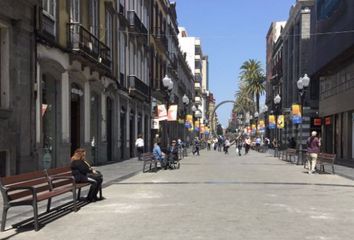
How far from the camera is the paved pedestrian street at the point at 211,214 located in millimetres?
9320

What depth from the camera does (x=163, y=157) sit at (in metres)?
27.2

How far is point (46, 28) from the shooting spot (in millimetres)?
20922

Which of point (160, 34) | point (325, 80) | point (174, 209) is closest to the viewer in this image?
point (174, 209)

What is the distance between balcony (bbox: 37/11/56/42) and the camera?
19.5 metres

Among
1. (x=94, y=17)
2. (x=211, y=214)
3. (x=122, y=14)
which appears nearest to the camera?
(x=211, y=214)

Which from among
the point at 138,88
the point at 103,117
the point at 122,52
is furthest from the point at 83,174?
the point at 138,88

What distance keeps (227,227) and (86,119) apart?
723 inches

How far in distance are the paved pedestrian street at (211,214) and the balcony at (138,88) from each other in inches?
807

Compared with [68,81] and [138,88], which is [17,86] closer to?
[68,81]

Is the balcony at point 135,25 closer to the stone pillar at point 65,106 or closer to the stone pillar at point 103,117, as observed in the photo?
the stone pillar at point 103,117

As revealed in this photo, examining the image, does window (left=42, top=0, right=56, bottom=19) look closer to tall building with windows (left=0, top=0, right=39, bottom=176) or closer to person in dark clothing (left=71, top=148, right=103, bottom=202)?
tall building with windows (left=0, top=0, right=39, bottom=176)

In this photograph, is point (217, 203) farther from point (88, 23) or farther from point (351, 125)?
point (351, 125)

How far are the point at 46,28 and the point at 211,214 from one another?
39.4 feet

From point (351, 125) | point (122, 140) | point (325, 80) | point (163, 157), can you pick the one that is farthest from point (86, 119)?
point (325, 80)
